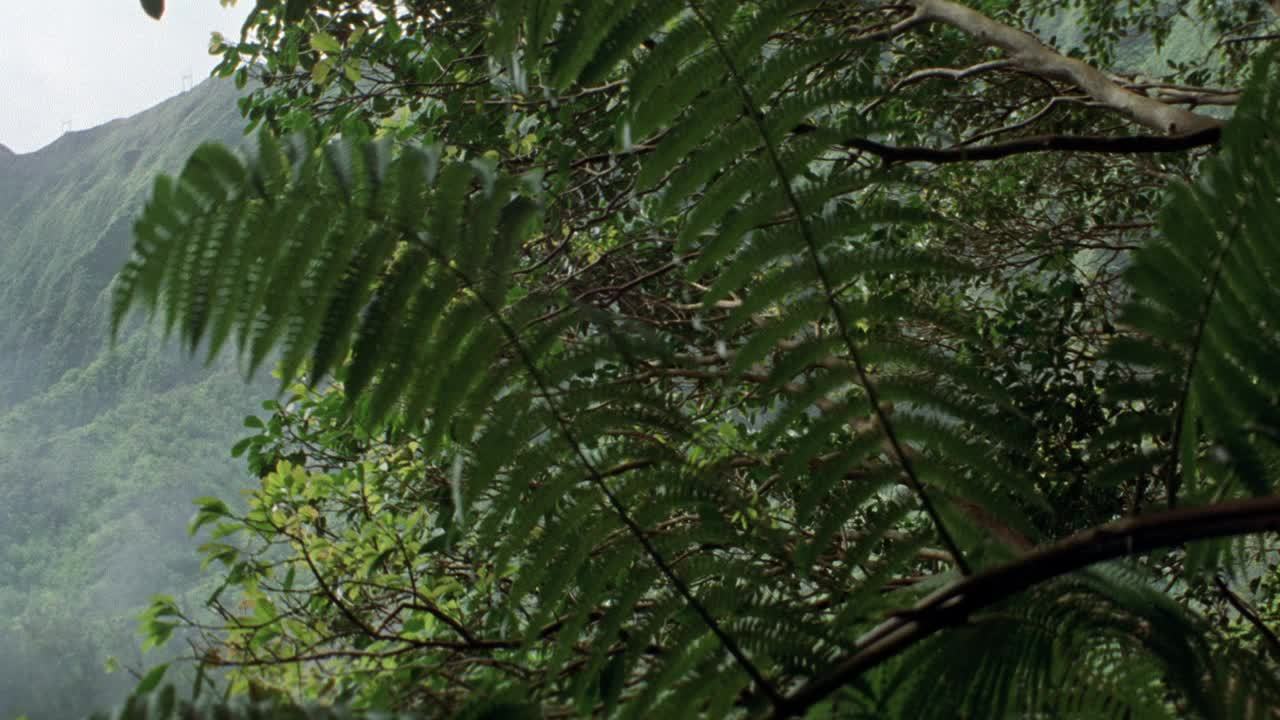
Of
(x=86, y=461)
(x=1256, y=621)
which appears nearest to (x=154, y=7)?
(x=1256, y=621)

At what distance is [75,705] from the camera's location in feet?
47.9

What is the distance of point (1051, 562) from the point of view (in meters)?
0.51

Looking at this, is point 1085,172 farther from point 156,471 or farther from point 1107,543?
point 156,471

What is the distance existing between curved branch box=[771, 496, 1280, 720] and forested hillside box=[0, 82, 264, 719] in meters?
18.6

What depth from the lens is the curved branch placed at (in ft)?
1.43

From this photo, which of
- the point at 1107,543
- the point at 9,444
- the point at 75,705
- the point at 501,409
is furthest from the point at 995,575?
the point at 9,444

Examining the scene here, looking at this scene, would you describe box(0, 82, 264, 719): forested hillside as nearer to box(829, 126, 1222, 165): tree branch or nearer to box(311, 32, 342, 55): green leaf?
box(311, 32, 342, 55): green leaf

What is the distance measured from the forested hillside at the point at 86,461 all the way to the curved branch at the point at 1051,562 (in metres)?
18.6

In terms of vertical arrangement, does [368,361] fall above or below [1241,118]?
above

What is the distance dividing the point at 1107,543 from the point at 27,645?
2397 cm

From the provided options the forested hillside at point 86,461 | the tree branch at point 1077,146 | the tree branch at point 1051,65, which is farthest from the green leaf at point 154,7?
the forested hillside at point 86,461

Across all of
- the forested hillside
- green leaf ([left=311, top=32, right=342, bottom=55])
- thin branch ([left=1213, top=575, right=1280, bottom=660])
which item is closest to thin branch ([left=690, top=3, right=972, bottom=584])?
thin branch ([left=1213, top=575, right=1280, bottom=660])

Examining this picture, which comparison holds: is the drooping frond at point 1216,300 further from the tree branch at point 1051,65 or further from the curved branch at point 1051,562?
the tree branch at point 1051,65

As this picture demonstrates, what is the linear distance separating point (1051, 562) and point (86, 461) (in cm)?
3161
